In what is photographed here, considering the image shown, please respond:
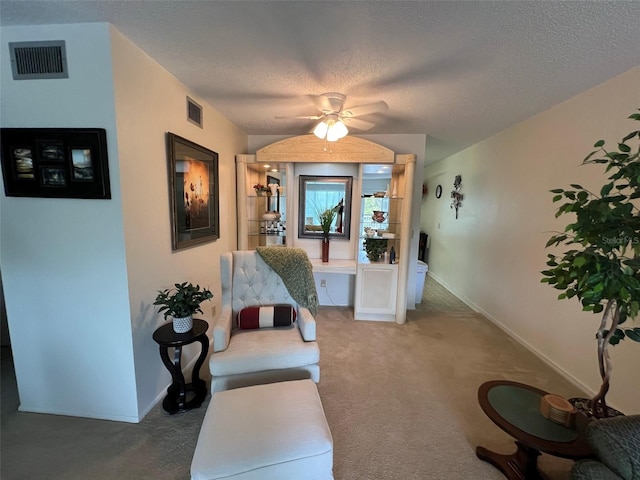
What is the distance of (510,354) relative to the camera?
2801 mm

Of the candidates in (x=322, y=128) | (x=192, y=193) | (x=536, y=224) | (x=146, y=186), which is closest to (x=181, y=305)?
(x=146, y=186)

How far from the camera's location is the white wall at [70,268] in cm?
160

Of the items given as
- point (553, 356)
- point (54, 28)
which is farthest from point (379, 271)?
point (54, 28)

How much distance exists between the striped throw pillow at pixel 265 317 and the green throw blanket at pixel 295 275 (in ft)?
0.57

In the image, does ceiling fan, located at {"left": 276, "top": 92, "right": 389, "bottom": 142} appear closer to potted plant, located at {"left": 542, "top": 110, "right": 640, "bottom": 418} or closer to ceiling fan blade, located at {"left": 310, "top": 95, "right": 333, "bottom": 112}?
ceiling fan blade, located at {"left": 310, "top": 95, "right": 333, "bottom": 112}

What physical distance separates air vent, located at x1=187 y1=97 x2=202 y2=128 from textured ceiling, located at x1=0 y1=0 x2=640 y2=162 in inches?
4.6

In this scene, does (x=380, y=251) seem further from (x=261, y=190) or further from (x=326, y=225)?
(x=261, y=190)

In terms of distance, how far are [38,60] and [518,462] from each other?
3640 millimetres

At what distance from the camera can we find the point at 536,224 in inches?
112

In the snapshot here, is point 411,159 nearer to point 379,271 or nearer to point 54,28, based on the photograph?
point 379,271

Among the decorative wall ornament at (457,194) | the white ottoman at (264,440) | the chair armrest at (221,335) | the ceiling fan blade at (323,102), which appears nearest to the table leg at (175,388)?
the chair armrest at (221,335)

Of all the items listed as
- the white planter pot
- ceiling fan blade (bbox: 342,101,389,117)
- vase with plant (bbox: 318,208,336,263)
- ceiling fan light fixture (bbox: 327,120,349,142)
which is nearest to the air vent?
ceiling fan light fixture (bbox: 327,120,349,142)

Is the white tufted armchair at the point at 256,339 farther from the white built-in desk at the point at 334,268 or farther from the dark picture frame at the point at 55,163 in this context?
the white built-in desk at the point at 334,268

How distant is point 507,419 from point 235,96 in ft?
10.1
